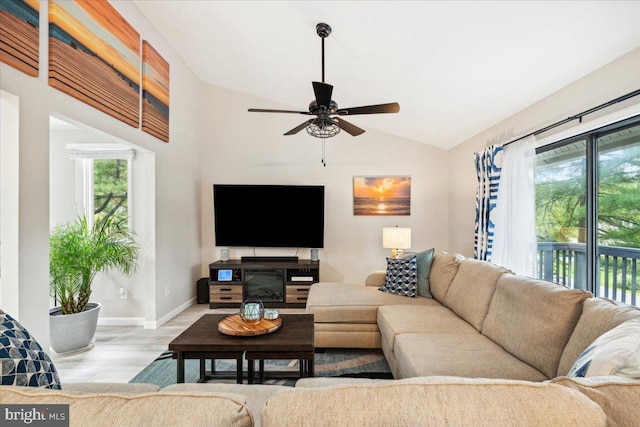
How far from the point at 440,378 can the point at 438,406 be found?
0.15 m

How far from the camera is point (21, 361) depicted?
1.05 metres

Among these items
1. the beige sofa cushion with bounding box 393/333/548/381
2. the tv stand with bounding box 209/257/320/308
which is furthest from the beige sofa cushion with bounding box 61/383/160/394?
the tv stand with bounding box 209/257/320/308

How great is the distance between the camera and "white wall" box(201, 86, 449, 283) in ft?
15.8

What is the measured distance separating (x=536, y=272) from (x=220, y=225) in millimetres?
4113

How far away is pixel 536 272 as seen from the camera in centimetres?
299

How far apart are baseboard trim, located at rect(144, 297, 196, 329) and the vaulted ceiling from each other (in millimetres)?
3353

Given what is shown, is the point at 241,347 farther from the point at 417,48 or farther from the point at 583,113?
the point at 583,113

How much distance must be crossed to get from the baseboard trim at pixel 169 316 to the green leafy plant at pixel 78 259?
0.68 m

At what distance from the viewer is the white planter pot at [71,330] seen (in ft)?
8.93

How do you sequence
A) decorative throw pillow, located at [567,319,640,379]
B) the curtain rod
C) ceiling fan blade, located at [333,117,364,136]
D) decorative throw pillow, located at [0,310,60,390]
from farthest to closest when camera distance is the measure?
ceiling fan blade, located at [333,117,364,136]
the curtain rod
decorative throw pillow, located at [0,310,60,390]
decorative throw pillow, located at [567,319,640,379]

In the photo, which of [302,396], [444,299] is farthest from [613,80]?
[302,396]

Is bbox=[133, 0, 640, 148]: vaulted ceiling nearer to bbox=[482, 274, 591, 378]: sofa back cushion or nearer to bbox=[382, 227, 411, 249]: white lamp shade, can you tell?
bbox=[382, 227, 411, 249]: white lamp shade

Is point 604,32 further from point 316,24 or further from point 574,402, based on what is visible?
point 574,402

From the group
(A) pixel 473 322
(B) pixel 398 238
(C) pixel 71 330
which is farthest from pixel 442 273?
(C) pixel 71 330
